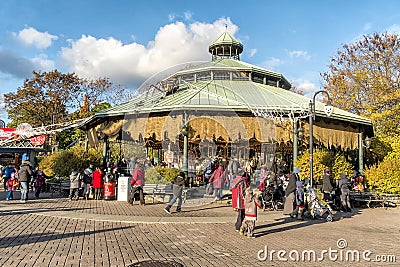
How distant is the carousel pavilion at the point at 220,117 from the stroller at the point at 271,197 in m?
2.90

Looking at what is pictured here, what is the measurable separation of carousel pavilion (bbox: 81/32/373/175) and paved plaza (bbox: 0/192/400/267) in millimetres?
4542

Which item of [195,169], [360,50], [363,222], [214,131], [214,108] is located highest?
[360,50]

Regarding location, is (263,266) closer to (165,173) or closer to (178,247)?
(178,247)

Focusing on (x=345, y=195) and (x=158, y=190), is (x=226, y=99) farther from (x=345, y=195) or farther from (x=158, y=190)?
(x=345, y=195)

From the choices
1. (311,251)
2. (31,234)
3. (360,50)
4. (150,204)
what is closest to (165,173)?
(150,204)

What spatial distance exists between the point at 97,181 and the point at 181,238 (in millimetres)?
8780

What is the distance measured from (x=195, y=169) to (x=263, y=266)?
1552cm

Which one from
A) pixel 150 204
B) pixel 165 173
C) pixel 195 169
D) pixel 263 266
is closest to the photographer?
pixel 263 266

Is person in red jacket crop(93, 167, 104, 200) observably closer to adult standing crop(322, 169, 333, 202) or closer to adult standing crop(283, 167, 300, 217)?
adult standing crop(283, 167, 300, 217)

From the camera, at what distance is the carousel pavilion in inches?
665

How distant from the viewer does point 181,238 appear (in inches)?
351

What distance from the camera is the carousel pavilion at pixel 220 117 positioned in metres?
16.9

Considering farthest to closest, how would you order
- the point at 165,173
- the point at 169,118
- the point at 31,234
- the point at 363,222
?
the point at 169,118 → the point at 165,173 → the point at 363,222 → the point at 31,234

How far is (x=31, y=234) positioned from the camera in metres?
9.02
